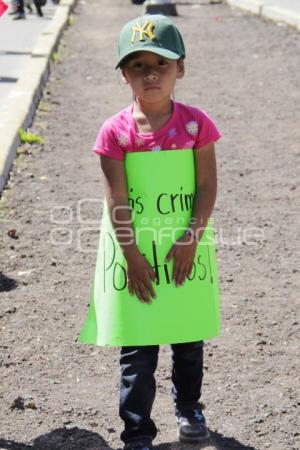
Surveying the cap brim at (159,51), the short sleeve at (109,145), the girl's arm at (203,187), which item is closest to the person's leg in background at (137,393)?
the girl's arm at (203,187)

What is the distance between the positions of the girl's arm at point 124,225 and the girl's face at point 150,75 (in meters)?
0.25

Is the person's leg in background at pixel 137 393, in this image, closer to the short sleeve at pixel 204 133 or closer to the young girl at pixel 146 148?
the young girl at pixel 146 148

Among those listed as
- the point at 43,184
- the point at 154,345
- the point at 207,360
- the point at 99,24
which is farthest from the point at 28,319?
the point at 99,24

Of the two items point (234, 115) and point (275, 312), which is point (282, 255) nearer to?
point (275, 312)

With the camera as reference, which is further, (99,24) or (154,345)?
(99,24)

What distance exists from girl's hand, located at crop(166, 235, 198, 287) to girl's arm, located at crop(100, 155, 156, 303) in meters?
0.08

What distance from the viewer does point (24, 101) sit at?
916cm

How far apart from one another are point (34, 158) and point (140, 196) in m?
4.32

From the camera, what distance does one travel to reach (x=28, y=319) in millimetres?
4730

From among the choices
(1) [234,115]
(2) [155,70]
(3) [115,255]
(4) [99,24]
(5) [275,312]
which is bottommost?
(4) [99,24]

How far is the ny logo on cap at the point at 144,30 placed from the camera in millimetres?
3338

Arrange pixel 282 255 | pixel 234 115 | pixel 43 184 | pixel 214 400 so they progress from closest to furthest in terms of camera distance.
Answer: pixel 214 400 < pixel 282 255 < pixel 43 184 < pixel 234 115

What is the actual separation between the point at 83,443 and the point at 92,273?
175 centimetres

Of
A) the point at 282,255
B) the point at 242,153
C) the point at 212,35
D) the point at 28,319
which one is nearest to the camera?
the point at 28,319
